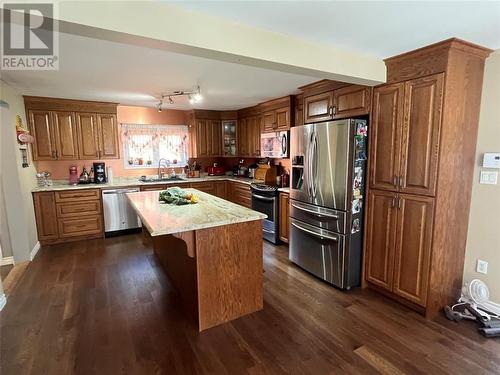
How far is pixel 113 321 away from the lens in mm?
2371

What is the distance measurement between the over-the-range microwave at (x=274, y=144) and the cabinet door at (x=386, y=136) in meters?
1.66

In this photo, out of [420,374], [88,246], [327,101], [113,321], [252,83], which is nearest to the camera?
[420,374]

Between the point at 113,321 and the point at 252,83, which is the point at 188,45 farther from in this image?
the point at 113,321

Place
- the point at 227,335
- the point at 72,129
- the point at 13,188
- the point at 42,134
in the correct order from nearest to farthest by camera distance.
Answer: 1. the point at 227,335
2. the point at 13,188
3. the point at 42,134
4. the point at 72,129

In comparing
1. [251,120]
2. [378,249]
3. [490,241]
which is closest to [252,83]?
[251,120]

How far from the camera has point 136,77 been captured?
3.04m

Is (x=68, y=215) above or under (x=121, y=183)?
under

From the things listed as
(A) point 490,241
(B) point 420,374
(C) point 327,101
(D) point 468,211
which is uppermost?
(C) point 327,101

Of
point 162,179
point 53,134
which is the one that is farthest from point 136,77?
point 162,179

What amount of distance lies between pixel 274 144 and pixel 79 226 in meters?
3.43

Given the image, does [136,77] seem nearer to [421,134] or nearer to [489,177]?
[421,134]

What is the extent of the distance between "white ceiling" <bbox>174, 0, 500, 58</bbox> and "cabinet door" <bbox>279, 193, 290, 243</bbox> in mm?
2248

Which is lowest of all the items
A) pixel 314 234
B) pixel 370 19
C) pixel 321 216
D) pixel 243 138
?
pixel 314 234

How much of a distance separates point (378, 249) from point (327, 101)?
5.57 ft
